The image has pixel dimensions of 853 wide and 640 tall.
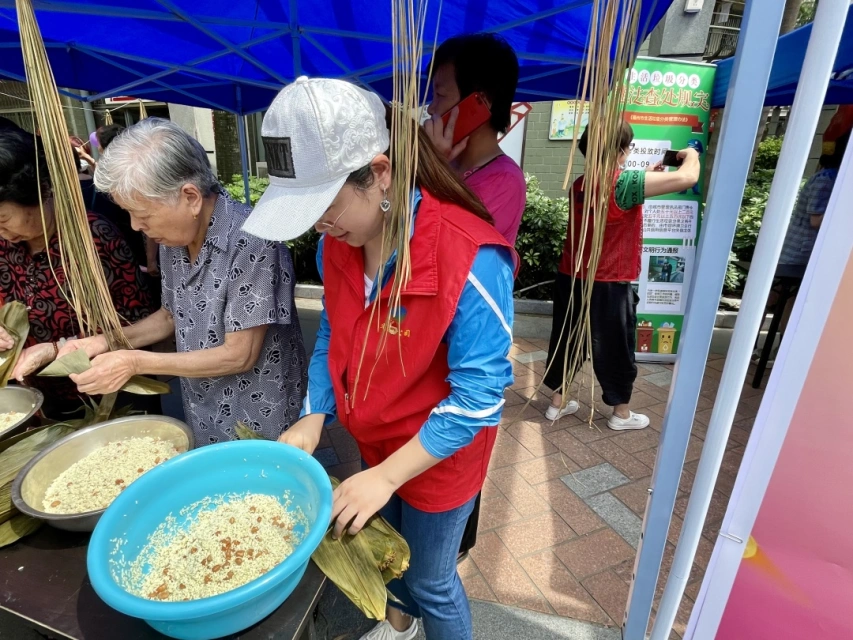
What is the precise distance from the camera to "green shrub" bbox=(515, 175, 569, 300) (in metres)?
4.66

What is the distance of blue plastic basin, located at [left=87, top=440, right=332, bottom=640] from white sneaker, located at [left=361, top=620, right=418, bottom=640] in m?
0.93

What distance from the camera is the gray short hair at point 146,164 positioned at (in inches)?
47.9

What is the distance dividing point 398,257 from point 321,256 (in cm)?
46

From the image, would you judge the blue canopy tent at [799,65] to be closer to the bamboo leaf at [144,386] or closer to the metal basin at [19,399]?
the bamboo leaf at [144,386]

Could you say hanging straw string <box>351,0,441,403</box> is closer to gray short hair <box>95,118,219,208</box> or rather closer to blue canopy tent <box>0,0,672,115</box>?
gray short hair <box>95,118,219,208</box>

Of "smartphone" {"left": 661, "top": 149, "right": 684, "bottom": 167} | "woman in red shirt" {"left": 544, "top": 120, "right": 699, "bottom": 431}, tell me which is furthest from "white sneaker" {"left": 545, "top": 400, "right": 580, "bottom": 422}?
"smartphone" {"left": 661, "top": 149, "right": 684, "bottom": 167}

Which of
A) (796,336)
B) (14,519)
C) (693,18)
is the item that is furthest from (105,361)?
(693,18)

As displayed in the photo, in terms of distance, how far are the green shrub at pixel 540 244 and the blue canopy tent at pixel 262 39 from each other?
1.48 meters

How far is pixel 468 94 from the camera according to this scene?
5.55 feet

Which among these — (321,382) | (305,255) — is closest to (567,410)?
(321,382)

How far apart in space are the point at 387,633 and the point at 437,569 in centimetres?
63

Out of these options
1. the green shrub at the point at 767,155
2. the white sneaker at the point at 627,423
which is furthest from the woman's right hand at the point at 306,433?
the green shrub at the point at 767,155

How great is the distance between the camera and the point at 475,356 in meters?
1.03

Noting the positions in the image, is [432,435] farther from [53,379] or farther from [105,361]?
[53,379]
